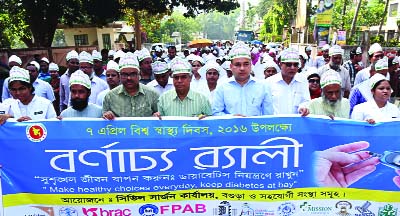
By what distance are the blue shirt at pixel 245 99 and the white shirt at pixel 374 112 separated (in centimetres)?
88

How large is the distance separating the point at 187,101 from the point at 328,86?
142 cm

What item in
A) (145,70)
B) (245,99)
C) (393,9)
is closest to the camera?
(245,99)

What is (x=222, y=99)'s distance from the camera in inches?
164

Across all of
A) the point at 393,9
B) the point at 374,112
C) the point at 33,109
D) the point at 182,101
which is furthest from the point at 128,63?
the point at 393,9

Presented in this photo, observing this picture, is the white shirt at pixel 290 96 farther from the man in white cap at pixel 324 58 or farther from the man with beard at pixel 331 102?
the man in white cap at pixel 324 58

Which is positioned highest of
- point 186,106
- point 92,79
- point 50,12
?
point 50,12

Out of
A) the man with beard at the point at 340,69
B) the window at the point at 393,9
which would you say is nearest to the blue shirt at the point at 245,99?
the man with beard at the point at 340,69

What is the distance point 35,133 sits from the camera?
135 inches

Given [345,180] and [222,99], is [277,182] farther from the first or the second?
[222,99]

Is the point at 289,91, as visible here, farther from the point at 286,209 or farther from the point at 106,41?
the point at 106,41

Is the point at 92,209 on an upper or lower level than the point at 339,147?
lower

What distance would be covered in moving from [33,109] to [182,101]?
1629 millimetres

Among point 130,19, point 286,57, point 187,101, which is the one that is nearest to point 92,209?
point 187,101

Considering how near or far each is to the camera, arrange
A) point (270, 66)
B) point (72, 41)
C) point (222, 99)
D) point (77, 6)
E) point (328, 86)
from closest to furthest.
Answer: point (328, 86) < point (222, 99) < point (270, 66) < point (77, 6) < point (72, 41)
